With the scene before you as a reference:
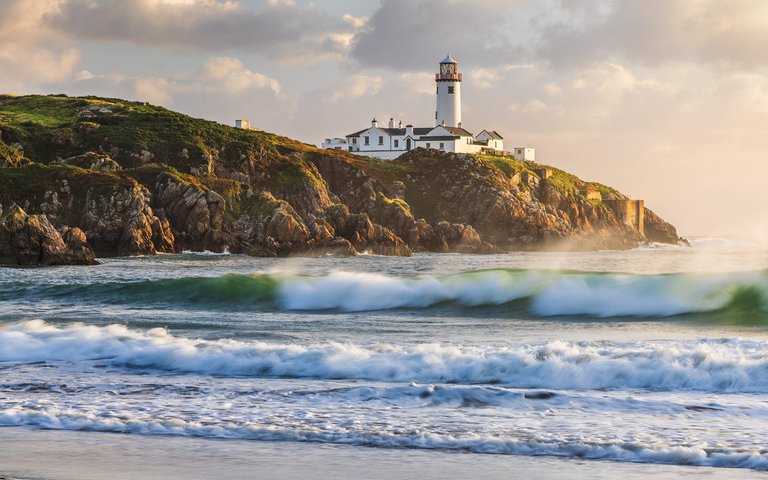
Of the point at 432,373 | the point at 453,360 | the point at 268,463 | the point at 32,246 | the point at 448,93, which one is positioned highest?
the point at 448,93

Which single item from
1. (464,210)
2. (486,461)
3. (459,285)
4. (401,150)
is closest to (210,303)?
(459,285)

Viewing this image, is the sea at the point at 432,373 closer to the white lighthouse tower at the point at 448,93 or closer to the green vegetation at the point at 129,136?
the green vegetation at the point at 129,136

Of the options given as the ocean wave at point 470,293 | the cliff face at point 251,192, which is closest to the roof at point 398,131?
the cliff face at point 251,192

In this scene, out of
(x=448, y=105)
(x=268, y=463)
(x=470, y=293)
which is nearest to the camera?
(x=268, y=463)

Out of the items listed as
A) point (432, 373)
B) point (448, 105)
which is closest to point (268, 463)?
point (432, 373)

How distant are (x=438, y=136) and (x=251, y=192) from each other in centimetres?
5328

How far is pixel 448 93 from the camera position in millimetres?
131500

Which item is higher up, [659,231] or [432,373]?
[659,231]

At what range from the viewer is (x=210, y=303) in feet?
89.4

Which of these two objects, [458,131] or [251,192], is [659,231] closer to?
[458,131]

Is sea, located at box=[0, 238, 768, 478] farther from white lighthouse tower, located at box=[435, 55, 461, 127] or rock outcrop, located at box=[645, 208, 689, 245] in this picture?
rock outcrop, located at box=[645, 208, 689, 245]

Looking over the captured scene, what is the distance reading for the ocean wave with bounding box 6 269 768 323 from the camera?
23781 mm

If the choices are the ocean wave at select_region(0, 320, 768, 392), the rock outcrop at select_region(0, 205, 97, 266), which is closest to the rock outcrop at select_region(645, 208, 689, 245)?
the rock outcrop at select_region(0, 205, 97, 266)

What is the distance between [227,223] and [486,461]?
6239 cm
